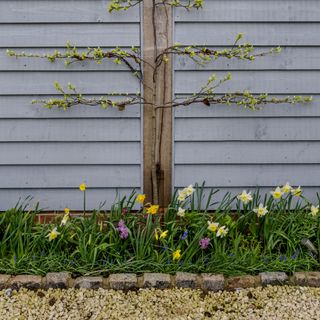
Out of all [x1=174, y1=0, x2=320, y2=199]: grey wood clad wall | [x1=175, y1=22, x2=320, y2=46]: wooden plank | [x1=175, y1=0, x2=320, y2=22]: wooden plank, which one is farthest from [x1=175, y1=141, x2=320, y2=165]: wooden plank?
[x1=175, y1=0, x2=320, y2=22]: wooden plank

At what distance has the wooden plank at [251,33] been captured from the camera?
9.80 ft

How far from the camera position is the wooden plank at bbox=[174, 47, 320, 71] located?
3027mm

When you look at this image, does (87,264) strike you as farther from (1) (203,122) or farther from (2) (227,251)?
(1) (203,122)

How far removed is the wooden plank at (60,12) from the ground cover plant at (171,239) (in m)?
1.07

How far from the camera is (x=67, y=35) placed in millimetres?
2977

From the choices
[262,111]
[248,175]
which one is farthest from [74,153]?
[262,111]

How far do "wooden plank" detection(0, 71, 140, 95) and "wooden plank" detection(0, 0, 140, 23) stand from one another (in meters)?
0.33

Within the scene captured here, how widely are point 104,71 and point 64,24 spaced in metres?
0.38

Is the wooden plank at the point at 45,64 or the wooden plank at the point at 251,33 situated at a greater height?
the wooden plank at the point at 251,33

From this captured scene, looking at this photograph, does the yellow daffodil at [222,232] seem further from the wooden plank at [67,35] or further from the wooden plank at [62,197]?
the wooden plank at [67,35]

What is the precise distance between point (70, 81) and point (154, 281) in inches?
54.4

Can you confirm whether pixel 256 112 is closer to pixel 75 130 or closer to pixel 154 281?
pixel 75 130

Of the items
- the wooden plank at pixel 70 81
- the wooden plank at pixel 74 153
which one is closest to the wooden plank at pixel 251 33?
the wooden plank at pixel 70 81

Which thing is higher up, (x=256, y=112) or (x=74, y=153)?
(x=256, y=112)
